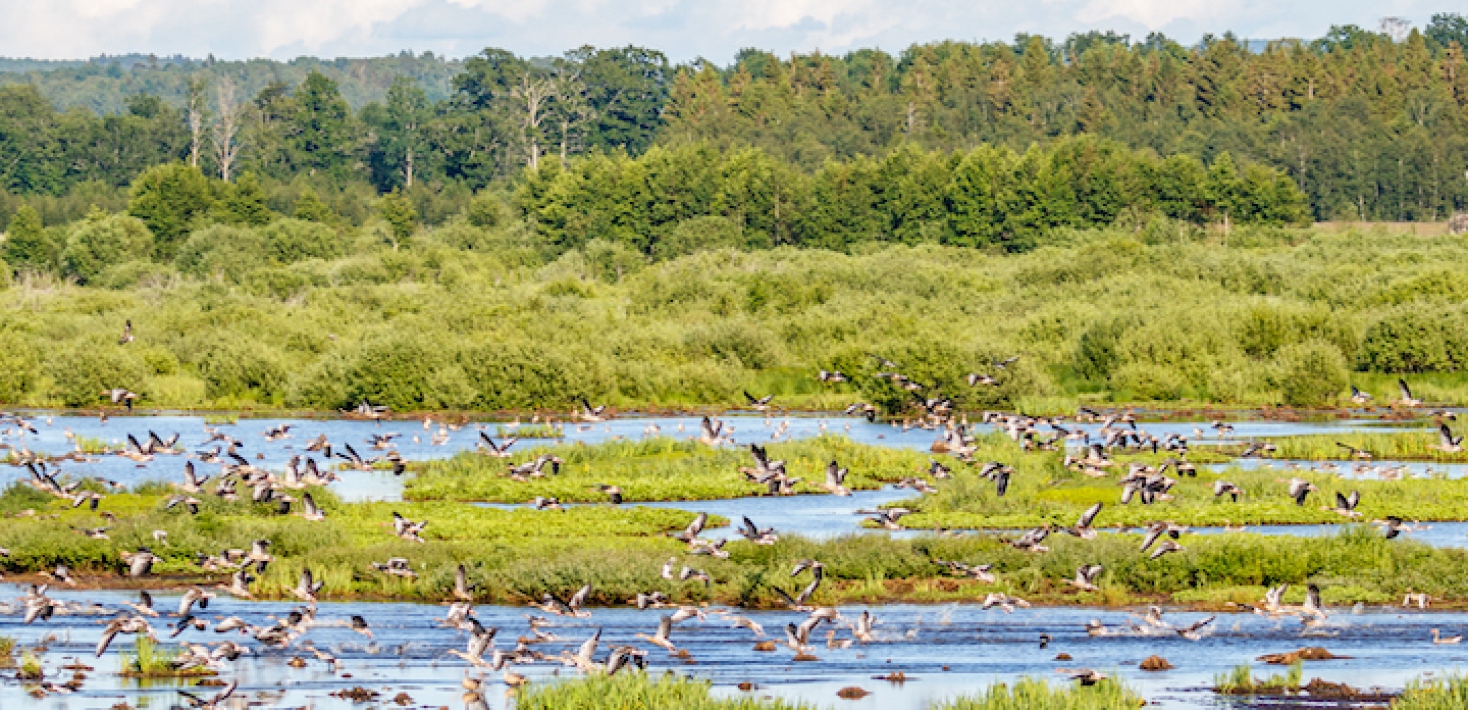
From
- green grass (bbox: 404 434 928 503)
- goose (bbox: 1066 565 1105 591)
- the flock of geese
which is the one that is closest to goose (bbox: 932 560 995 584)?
the flock of geese

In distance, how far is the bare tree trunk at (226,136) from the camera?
578 ft

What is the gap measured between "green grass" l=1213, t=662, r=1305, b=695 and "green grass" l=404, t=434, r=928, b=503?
75.5ft

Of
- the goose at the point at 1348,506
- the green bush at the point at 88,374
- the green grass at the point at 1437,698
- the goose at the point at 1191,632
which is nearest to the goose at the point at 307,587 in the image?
the goose at the point at 1191,632

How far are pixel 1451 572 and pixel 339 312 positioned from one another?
7256 centimetres

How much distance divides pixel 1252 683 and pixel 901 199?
115m

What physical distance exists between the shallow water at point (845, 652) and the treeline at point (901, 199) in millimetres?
103501

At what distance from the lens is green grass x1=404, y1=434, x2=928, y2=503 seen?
49.9 meters

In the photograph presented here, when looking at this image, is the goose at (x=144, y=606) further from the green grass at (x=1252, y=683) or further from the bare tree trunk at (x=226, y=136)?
the bare tree trunk at (x=226, y=136)

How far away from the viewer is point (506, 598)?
3512cm

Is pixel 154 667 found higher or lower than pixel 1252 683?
lower

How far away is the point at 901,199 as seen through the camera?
464 ft

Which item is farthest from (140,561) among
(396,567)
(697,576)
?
(697,576)

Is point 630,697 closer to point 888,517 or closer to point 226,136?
point 888,517

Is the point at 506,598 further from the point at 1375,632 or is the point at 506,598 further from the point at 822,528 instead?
the point at 1375,632
